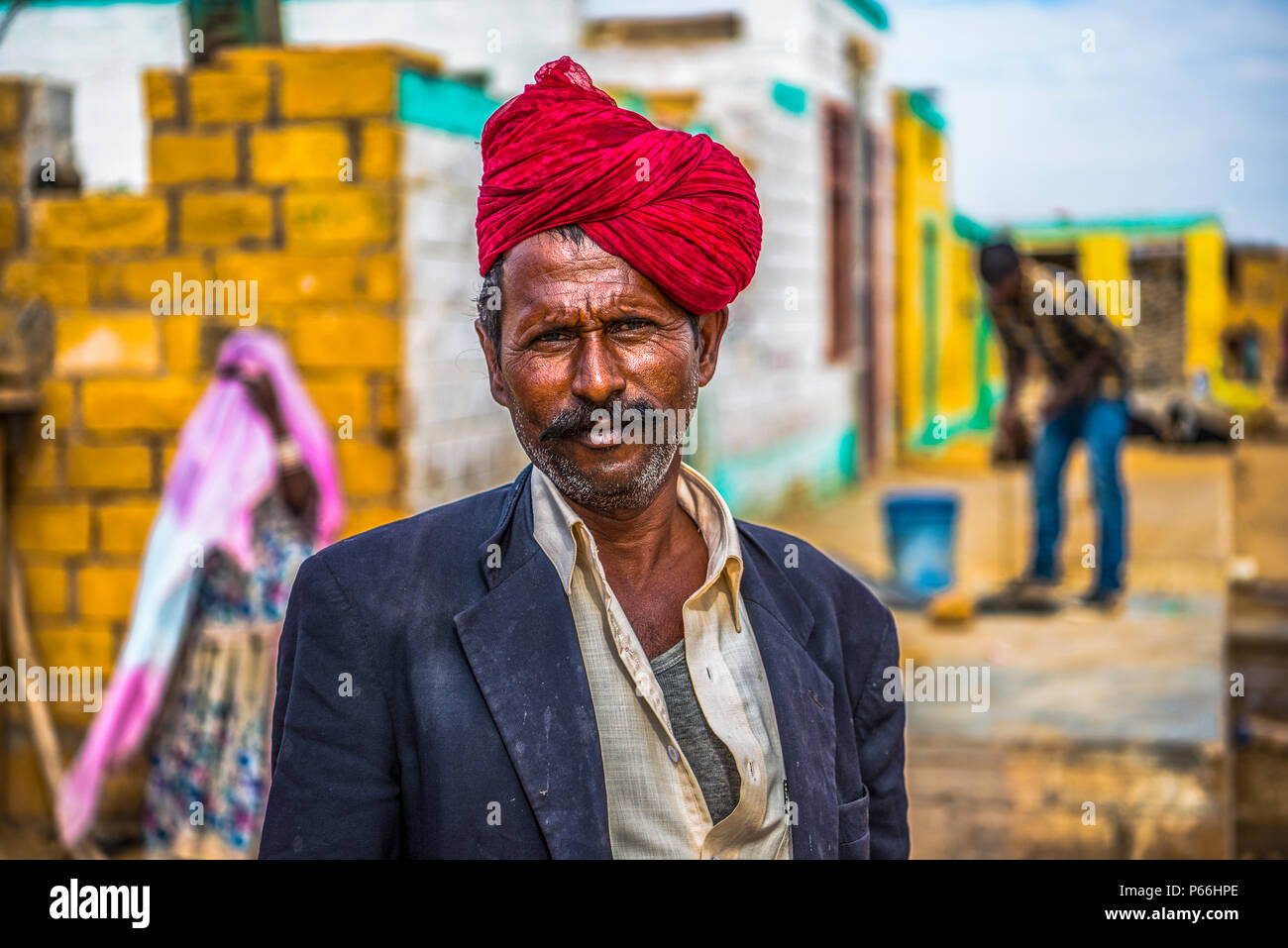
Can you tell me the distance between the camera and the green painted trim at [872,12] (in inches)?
479

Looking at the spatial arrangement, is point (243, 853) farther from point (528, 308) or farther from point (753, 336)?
point (753, 336)

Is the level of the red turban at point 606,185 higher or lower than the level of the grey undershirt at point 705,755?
higher

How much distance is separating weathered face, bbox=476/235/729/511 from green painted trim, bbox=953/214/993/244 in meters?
17.6

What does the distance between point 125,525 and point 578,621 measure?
11.3ft

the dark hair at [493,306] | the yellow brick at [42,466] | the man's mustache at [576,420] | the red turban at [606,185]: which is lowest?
the yellow brick at [42,466]

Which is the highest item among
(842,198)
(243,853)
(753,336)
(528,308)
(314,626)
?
(842,198)

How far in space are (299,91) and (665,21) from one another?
5.54m

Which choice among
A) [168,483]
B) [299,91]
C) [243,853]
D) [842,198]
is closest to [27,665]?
[168,483]

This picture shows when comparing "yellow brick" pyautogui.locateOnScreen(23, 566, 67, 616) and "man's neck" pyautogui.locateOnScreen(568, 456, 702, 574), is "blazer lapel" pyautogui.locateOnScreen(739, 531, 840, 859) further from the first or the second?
"yellow brick" pyautogui.locateOnScreen(23, 566, 67, 616)

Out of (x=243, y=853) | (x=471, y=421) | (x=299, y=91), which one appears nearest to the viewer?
(x=243, y=853)

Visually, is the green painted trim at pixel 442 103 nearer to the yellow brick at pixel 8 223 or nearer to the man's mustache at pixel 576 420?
the yellow brick at pixel 8 223

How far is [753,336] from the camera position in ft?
30.1

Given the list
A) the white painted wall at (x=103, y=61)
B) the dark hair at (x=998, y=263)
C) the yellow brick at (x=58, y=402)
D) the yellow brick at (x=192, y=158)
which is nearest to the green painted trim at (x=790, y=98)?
the dark hair at (x=998, y=263)

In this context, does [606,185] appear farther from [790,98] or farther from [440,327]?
[790,98]
